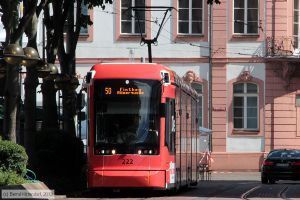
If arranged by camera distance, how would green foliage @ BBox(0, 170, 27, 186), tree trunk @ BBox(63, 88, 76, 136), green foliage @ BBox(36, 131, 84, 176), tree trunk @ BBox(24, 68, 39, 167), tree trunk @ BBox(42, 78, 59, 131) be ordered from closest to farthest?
green foliage @ BBox(0, 170, 27, 186), tree trunk @ BBox(24, 68, 39, 167), green foliage @ BBox(36, 131, 84, 176), tree trunk @ BBox(42, 78, 59, 131), tree trunk @ BBox(63, 88, 76, 136)

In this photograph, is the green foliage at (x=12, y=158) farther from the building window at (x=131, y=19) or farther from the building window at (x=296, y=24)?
the building window at (x=296, y=24)

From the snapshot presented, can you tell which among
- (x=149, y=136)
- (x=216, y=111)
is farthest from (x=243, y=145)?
(x=149, y=136)

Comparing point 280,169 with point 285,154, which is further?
point 285,154

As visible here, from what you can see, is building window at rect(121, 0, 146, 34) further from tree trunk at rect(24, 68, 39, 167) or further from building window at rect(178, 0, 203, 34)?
tree trunk at rect(24, 68, 39, 167)

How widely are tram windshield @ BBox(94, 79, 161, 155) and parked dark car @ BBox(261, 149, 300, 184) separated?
52.6 ft

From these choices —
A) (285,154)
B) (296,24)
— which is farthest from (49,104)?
(296,24)

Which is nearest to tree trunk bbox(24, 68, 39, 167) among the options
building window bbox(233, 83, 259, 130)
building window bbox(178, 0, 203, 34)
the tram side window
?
the tram side window

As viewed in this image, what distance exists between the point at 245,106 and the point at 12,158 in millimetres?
32105

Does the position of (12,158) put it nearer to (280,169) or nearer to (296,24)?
(280,169)

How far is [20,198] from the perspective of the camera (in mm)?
18266

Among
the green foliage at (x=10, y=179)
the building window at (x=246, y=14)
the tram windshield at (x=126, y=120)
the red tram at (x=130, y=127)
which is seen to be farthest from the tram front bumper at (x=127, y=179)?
the building window at (x=246, y=14)

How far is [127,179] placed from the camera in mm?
22719

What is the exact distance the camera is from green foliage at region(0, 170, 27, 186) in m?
19.3

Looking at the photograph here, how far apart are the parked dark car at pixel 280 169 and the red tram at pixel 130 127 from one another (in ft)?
50.4
